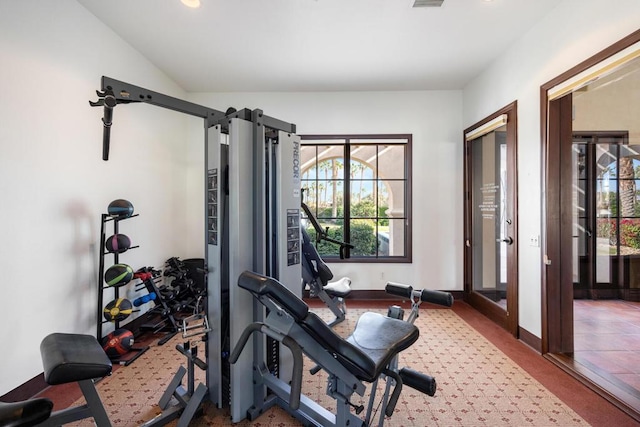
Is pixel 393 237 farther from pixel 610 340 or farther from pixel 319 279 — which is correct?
pixel 610 340

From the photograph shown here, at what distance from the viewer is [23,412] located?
89 cm

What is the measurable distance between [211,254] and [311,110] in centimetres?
305

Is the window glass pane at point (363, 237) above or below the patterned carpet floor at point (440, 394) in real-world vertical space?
above

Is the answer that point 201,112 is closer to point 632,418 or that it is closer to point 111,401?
point 111,401

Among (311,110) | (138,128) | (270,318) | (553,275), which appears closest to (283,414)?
(270,318)

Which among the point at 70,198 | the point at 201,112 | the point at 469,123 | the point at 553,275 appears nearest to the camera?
the point at 201,112

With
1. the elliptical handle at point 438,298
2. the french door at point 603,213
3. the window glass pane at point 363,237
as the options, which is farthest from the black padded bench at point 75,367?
the french door at point 603,213

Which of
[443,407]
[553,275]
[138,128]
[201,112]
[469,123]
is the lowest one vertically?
[443,407]

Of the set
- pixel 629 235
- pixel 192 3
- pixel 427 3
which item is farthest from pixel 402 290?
pixel 629 235

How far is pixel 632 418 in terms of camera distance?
6.18ft

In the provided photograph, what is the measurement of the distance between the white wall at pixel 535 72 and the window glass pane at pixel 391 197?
5.12 feet

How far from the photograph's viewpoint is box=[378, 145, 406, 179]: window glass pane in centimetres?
444

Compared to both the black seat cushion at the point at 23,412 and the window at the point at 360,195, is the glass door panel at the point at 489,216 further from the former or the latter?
the black seat cushion at the point at 23,412

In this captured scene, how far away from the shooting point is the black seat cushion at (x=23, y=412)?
864 millimetres
